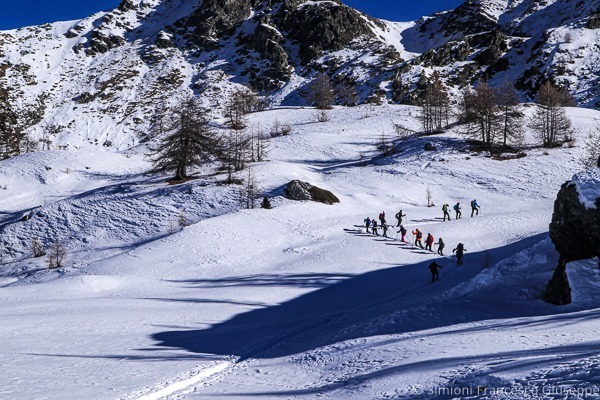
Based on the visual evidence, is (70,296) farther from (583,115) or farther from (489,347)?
(583,115)

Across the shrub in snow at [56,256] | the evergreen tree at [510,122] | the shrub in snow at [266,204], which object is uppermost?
the evergreen tree at [510,122]

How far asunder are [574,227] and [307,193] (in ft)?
77.2

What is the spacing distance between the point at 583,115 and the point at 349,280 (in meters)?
56.0

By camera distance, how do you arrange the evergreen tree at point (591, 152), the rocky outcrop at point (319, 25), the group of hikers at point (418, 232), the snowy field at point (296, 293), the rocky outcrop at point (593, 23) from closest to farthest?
the snowy field at point (296, 293) < the group of hikers at point (418, 232) < the evergreen tree at point (591, 152) < the rocky outcrop at point (593, 23) < the rocky outcrop at point (319, 25)

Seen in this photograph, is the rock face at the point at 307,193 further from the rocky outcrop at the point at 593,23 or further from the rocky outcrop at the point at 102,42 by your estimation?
the rocky outcrop at the point at 102,42

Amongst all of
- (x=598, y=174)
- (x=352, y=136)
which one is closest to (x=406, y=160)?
(x=352, y=136)

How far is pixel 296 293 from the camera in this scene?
1789 cm

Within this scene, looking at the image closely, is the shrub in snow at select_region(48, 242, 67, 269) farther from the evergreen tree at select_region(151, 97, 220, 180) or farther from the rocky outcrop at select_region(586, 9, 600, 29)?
the rocky outcrop at select_region(586, 9, 600, 29)

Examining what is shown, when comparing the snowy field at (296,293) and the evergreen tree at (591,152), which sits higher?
the evergreen tree at (591,152)

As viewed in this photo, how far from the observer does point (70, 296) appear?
18.0 metres

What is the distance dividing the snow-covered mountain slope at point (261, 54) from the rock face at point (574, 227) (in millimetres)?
94592

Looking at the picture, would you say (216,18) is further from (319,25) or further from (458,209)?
(458,209)

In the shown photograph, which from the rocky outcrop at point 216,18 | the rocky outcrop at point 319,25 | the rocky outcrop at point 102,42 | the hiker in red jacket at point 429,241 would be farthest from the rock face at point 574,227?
the rocky outcrop at point 102,42

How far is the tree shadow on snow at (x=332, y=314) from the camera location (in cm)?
1138
